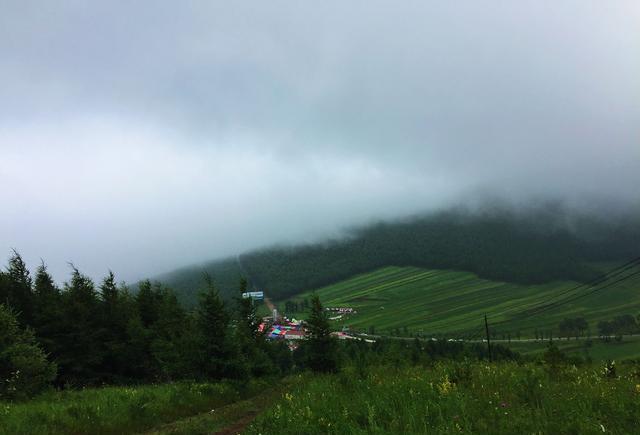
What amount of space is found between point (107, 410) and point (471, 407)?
1269 cm

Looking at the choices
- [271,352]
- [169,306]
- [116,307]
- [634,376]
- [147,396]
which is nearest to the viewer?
[634,376]

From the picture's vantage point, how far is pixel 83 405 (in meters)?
15.3

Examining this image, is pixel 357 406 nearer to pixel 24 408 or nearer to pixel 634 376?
pixel 634 376

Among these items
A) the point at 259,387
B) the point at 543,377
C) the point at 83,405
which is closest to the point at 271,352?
the point at 259,387

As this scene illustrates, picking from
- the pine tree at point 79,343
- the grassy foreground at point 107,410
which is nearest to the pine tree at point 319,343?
the grassy foreground at point 107,410

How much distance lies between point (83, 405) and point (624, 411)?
16.7 m

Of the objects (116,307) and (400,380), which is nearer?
(400,380)

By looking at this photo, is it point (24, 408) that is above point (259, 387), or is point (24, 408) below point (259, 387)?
above

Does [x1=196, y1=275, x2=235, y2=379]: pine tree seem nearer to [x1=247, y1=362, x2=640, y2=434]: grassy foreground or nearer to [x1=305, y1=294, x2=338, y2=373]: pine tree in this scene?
[x1=305, y1=294, x2=338, y2=373]: pine tree

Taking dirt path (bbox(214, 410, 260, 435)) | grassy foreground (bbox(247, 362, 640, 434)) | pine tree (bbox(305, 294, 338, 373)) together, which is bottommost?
pine tree (bbox(305, 294, 338, 373))

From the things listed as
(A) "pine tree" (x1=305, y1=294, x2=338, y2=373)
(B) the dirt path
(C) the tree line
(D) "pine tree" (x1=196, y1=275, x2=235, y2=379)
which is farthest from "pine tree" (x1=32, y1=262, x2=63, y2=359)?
(B) the dirt path

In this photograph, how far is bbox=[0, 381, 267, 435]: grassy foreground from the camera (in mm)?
13273

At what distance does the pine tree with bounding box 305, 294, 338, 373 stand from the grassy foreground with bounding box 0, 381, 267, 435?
15.5 m

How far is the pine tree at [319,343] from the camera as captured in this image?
3544 cm
